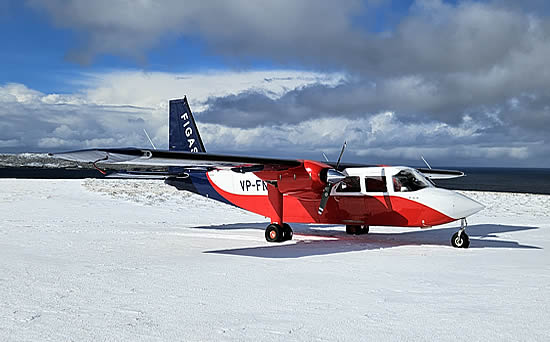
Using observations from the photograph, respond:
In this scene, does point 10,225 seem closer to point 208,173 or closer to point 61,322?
point 208,173

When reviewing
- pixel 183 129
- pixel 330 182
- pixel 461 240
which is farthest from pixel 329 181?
pixel 183 129

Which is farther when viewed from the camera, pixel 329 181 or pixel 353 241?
pixel 353 241

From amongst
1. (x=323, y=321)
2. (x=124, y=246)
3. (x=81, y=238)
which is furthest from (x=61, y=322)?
(x=81, y=238)

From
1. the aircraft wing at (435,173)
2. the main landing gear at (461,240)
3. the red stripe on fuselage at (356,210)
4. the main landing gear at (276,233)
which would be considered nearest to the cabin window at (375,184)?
the red stripe on fuselage at (356,210)

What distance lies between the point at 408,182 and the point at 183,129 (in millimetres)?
8265

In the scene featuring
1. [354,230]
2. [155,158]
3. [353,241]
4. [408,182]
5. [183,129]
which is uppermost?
[183,129]

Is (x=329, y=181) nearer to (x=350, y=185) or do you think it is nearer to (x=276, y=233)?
(x=350, y=185)

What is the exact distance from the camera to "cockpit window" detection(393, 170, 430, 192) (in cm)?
1351

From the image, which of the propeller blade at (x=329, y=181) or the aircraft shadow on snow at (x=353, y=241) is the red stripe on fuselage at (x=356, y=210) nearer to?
the propeller blade at (x=329, y=181)

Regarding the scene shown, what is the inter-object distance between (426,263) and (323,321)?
209 inches

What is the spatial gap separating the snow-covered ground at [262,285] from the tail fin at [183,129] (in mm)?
2949

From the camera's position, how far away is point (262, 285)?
7.83 metres

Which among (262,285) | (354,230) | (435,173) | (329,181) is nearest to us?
(262,285)

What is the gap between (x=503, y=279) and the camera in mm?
8531
